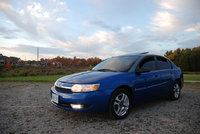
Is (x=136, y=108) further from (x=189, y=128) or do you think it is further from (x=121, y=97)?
(x=189, y=128)

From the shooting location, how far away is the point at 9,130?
255 cm

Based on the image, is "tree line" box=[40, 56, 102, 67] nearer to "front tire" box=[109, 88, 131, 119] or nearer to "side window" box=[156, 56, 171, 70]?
"side window" box=[156, 56, 171, 70]

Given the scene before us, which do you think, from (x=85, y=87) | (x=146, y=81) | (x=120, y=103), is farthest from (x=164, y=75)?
(x=85, y=87)

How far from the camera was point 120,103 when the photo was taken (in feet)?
10.2

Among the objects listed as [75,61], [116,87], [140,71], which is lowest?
[116,87]

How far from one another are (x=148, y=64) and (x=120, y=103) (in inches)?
57.7

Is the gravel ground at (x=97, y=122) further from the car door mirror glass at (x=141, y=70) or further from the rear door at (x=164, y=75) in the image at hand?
the car door mirror glass at (x=141, y=70)

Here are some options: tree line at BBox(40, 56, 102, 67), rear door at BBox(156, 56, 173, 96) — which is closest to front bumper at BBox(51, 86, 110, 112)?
rear door at BBox(156, 56, 173, 96)

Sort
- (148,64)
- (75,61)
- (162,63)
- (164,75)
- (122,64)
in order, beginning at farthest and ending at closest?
(75,61)
(162,63)
(164,75)
(148,64)
(122,64)

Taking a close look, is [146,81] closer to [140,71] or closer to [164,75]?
[140,71]

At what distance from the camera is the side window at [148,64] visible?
Result: 363 centimetres

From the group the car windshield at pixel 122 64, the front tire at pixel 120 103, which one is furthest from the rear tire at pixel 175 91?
the front tire at pixel 120 103

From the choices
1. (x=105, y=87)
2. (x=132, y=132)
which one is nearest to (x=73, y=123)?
(x=105, y=87)

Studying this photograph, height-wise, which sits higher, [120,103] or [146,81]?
[146,81]
